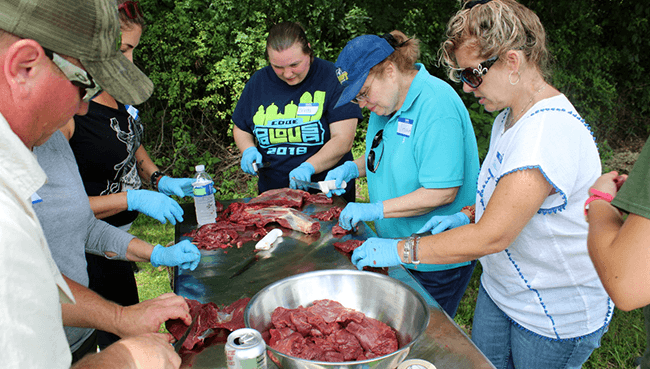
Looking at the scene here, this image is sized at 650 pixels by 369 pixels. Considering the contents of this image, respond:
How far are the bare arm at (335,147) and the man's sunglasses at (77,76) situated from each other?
8.88ft

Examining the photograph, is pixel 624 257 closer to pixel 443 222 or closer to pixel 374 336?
pixel 374 336

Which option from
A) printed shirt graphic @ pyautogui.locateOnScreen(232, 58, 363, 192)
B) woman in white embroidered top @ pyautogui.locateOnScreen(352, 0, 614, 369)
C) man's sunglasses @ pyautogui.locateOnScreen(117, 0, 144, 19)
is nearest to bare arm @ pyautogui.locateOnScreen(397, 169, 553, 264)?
woman in white embroidered top @ pyautogui.locateOnScreen(352, 0, 614, 369)

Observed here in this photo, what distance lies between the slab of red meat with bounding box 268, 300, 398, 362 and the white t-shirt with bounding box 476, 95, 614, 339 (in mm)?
774

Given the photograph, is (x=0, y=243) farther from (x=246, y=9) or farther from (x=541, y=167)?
(x=246, y=9)

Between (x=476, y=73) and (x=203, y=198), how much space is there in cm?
206

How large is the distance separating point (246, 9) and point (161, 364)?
7079 millimetres

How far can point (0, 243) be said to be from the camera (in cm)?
82

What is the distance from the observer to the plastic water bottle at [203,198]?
118 inches

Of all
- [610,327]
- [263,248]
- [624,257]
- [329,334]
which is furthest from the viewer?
[610,327]

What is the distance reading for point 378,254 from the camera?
86.8 inches

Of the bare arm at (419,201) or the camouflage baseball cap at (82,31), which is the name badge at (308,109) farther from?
the camouflage baseball cap at (82,31)

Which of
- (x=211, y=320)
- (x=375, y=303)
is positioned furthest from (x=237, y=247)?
(x=375, y=303)

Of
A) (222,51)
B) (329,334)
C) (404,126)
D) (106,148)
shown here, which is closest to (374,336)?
(329,334)

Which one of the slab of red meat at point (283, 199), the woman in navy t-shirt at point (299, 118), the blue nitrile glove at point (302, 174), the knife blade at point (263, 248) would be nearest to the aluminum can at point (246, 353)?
the knife blade at point (263, 248)
